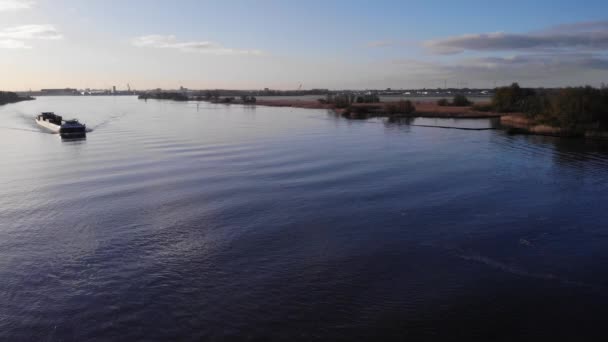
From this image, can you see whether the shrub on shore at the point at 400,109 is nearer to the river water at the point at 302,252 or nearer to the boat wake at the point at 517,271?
the river water at the point at 302,252

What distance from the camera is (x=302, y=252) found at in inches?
574

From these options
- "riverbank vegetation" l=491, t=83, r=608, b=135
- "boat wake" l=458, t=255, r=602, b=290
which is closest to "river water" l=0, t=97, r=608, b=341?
"boat wake" l=458, t=255, r=602, b=290

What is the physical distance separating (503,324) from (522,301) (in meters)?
1.42

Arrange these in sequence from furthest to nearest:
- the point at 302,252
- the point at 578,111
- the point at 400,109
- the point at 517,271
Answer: the point at 400,109
the point at 578,111
the point at 302,252
the point at 517,271

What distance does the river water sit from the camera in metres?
10.6

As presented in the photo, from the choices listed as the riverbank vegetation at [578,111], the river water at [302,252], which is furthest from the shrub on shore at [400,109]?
the river water at [302,252]

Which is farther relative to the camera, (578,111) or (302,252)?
(578,111)

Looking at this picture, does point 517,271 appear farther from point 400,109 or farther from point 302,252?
point 400,109

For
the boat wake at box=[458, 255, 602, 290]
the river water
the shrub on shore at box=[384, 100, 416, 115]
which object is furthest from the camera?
the shrub on shore at box=[384, 100, 416, 115]

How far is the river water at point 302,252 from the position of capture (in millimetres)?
10562

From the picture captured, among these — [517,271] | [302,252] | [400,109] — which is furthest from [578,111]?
[302,252]

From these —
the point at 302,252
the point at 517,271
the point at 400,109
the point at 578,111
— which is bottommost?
the point at 517,271

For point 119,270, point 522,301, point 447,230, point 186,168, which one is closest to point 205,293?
point 119,270

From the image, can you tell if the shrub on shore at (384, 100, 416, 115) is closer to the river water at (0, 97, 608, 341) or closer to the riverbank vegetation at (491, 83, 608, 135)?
the riverbank vegetation at (491, 83, 608, 135)
